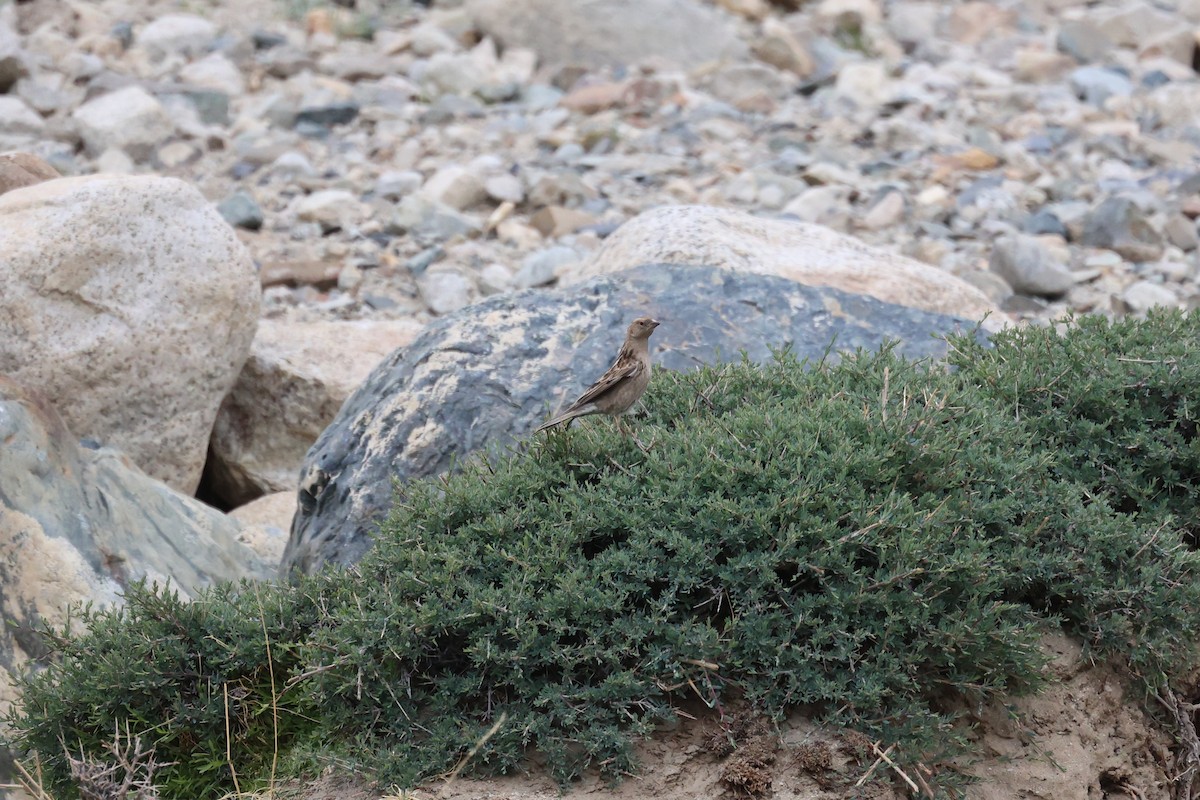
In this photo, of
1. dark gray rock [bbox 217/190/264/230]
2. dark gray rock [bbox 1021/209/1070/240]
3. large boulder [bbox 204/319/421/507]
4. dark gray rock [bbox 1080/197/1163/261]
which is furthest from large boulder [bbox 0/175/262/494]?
dark gray rock [bbox 1080/197/1163/261]

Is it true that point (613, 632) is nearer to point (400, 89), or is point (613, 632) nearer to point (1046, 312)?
point (1046, 312)

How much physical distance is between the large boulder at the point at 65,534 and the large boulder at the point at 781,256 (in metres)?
2.38

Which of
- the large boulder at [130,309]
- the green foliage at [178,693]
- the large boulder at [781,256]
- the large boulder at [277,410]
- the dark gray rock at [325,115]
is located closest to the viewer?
the green foliage at [178,693]

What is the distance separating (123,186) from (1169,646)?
A: 525 cm

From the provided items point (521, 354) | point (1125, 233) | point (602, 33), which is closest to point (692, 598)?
point (521, 354)

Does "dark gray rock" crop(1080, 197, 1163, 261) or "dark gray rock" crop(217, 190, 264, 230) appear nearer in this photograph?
"dark gray rock" crop(1080, 197, 1163, 261)

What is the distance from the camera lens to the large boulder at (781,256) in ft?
20.2

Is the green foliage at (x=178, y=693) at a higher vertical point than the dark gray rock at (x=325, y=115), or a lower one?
higher

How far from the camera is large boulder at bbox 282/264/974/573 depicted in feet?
17.1

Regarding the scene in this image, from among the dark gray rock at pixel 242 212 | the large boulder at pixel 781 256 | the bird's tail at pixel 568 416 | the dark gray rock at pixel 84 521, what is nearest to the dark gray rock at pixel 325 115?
the dark gray rock at pixel 242 212

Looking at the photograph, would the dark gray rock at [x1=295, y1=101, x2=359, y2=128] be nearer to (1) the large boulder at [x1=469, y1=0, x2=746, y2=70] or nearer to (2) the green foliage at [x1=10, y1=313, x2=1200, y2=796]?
(1) the large boulder at [x1=469, y1=0, x2=746, y2=70]

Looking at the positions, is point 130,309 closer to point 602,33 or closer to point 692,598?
point 692,598

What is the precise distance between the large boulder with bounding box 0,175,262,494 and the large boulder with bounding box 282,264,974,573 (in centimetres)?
146

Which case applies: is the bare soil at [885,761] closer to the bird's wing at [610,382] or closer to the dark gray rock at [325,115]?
the bird's wing at [610,382]
